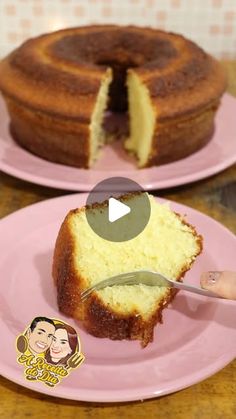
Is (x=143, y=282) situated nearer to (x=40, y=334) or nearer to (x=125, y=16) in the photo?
(x=40, y=334)

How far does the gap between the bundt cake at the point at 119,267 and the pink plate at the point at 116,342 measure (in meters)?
0.03

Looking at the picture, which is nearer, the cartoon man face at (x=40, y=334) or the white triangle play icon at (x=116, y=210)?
the cartoon man face at (x=40, y=334)

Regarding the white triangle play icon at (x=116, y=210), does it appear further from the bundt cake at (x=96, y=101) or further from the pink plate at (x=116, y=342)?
the bundt cake at (x=96, y=101)

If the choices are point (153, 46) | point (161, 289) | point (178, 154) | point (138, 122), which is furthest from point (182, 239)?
point (153, 46)

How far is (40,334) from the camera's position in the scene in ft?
3.17

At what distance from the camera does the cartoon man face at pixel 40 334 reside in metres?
0.95

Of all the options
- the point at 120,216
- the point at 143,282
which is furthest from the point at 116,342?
the point at 120,216

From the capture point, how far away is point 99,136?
1.76 m

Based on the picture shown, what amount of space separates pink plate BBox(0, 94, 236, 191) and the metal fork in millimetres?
462

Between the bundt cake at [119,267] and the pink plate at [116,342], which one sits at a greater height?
the bundt cake at [119,267]

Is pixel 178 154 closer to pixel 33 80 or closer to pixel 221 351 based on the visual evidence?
pixel 33 80

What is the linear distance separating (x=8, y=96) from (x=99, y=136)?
28cm

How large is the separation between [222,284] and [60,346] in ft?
0.93

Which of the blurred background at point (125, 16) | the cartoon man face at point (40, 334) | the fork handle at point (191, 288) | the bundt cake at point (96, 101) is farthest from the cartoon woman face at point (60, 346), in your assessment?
the blurred background at point (125, 16)
